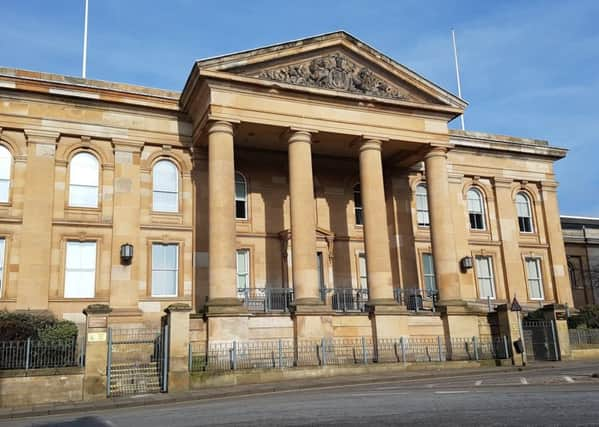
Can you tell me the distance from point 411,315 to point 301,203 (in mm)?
6431

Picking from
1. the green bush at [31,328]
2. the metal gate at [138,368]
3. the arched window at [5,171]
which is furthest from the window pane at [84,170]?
the metal gate at [138,368]

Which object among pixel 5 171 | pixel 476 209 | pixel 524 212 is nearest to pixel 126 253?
pixel 5 171

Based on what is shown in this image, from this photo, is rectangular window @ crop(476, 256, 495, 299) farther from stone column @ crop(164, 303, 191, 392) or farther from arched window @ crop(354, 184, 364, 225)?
stone column @ crop(164, 303, 191, 392)

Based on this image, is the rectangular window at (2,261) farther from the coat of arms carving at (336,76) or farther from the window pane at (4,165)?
the coat of arms carving at (336,76)

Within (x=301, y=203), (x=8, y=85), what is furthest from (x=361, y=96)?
(x=8, y=85)

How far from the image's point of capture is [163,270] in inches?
990

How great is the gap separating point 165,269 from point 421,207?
1375 centimetres

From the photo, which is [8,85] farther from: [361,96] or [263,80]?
[361,96]

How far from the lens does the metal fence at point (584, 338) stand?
84.7ft

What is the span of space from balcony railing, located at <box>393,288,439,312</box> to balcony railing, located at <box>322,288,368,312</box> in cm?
165

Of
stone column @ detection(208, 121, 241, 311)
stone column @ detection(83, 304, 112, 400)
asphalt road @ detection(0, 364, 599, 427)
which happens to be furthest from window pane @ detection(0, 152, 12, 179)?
asphalt road @ detection(0, 364, 599, 427)

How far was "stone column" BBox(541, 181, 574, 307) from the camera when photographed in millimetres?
32344

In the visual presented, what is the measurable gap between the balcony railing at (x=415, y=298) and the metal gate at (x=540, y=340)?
13.4ft

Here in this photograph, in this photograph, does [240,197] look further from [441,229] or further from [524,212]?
[524,212]
